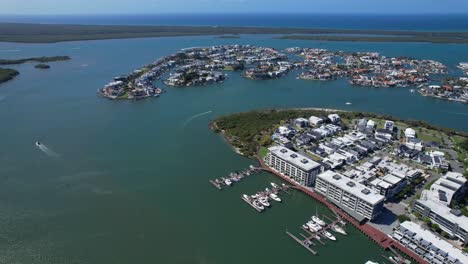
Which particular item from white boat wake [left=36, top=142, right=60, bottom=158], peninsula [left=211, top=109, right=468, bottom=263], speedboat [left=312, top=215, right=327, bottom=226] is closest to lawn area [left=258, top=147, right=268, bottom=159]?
peninsula [left=211, top=109, right=468, bottom=263]

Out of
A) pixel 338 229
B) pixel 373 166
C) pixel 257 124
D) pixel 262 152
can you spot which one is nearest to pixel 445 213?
pixel 338 229

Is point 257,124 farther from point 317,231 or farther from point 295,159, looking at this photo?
point 317,231

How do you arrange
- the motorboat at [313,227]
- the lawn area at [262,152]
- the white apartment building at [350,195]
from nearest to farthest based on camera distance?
1. the motorboat at [313,227]
2. the white apartment building at [350,195]
3. the lawn area at [262,152]

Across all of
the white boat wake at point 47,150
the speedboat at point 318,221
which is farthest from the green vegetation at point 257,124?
the white boat wake at point 47,150

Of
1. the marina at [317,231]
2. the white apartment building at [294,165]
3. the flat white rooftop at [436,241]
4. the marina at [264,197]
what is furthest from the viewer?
the white apartment building at [294,165]

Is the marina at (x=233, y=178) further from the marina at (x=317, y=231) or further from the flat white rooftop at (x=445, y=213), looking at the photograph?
the flat white rooftop at (x=445, y=213)

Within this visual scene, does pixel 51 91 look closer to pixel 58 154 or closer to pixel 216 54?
pixel 58 154

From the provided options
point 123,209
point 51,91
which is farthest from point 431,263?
point 51,91
